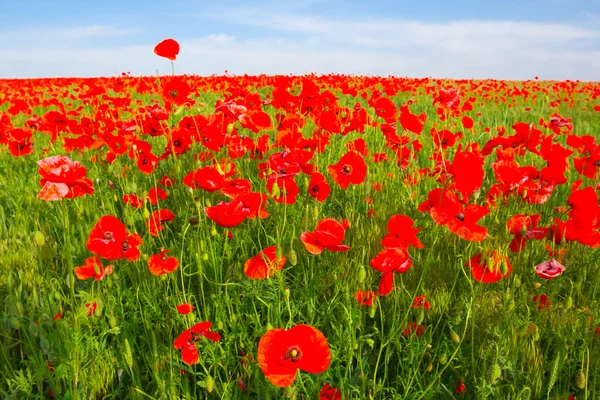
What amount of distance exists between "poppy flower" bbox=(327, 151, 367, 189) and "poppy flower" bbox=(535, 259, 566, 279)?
884 millimetres

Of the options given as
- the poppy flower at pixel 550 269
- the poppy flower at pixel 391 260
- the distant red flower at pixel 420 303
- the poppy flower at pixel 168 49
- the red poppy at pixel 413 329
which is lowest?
the red poppy at pixel 413 329

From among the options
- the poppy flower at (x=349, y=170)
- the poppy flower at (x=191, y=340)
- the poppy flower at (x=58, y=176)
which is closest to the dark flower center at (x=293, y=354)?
the poppy flower at (x=191, y=340)

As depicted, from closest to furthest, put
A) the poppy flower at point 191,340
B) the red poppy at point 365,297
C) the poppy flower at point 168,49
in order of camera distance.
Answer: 1. the poppy flower at point 191,340
2. the red poppy at point 365,297
3. the poppy flower at point 168,49

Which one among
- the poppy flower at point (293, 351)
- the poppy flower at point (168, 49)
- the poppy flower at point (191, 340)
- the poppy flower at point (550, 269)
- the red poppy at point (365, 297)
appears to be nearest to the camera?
the poppy flower at point (293, 351)

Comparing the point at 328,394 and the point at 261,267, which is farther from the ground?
the point at 261,267

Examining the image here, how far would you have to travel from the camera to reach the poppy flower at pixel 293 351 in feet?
3.43

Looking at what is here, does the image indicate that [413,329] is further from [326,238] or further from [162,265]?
[162,265]

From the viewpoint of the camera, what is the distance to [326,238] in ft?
4.99

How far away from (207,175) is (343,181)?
66 centimetres

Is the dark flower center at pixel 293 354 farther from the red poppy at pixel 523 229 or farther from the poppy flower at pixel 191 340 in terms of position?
the red poppy at pixel 523 229

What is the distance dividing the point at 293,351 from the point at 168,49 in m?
1.93

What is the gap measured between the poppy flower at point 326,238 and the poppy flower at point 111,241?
71 centimetres

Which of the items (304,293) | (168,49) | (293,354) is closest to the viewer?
(293,354)

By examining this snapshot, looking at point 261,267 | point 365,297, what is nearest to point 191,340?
point 261,267
